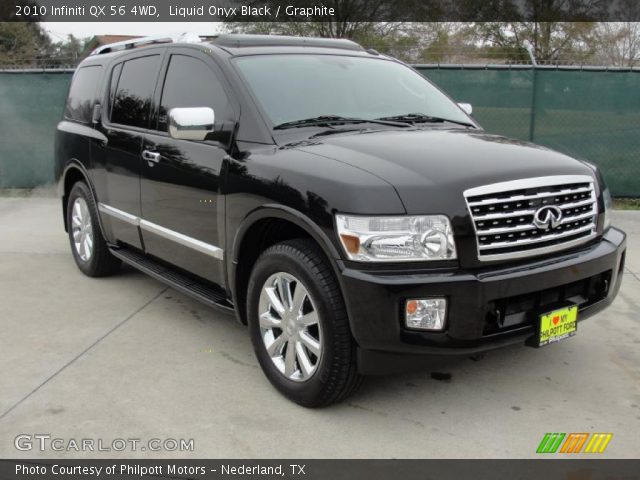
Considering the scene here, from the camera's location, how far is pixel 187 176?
415 cm

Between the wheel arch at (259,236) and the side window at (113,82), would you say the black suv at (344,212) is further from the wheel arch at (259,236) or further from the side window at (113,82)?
the side window at (113,82)

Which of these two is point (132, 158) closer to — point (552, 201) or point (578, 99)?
point (552, 201)

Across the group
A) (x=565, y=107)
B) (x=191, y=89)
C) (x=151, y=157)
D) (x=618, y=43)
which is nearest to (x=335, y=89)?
(x=191, y=89)

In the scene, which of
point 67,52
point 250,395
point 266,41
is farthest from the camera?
point 67,52

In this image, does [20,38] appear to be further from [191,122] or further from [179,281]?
[191,122]

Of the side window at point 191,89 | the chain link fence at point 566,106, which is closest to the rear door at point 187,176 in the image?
the side window at point 191,89

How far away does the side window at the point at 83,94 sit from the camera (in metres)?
5.68

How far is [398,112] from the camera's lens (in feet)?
14.0

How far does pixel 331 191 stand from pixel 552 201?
43.1 inches

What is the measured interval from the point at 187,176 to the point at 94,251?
6.60 feet

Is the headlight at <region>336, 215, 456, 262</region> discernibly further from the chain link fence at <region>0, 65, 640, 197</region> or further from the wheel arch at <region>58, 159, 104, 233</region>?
the chain link fence at <region>0, 65, 640, 197</region>

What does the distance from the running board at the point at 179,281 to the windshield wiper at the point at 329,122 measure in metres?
1.11

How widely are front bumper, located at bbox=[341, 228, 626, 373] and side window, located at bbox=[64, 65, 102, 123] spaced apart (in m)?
3.62
